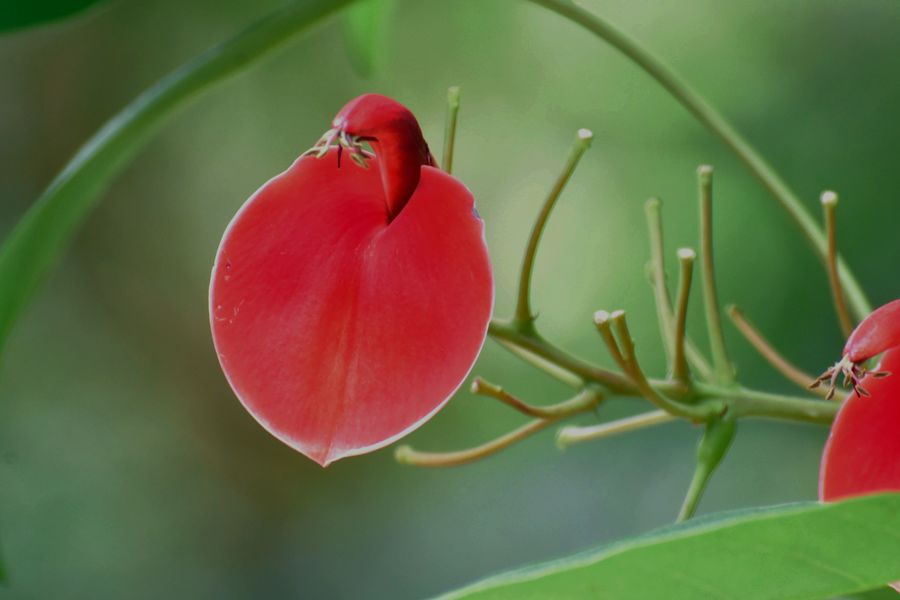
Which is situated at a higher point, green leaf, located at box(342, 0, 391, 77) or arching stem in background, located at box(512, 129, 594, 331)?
green leaf, located at box(342, 0, 391, 77)

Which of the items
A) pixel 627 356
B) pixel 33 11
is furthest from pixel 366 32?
pixel 627 356

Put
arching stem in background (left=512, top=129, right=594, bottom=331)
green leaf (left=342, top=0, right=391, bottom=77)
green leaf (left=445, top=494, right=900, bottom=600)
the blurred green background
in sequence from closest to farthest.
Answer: green leaf (left=445, top=494, right=900, bottom=600)
arching stem in background (left=512, top=129, right=594, bottom=331)
green leaf (left=342, top=0, right=391, bottom=77)
the blurred green background

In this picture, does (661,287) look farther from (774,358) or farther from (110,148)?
(110,148)

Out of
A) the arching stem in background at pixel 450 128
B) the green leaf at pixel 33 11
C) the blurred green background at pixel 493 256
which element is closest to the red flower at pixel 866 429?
the arching stem in background at pixel 450 128

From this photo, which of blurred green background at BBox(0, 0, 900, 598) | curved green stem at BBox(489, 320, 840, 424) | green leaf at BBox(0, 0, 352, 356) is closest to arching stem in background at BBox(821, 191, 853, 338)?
curved green stem at BBox(489, 320, 840, 424)

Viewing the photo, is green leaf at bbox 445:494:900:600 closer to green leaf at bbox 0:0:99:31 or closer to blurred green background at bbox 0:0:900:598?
green leaf at bbox 0:0:99:31

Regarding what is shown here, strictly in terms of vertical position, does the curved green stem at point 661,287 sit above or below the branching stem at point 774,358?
above

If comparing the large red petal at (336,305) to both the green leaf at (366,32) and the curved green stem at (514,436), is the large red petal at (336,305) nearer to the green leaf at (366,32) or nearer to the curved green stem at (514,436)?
the curved green stem at (514,436)
